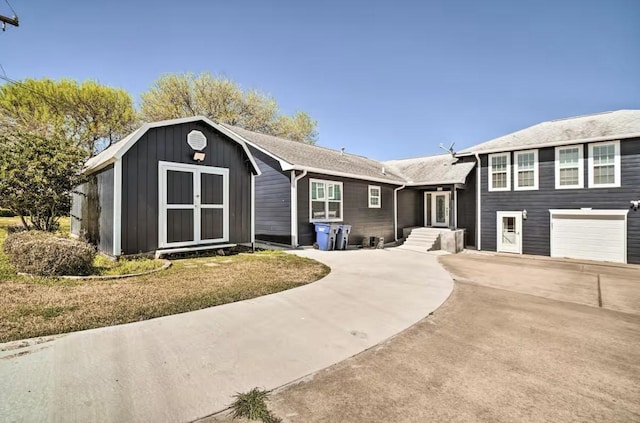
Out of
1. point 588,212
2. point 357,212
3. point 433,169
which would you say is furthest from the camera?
point 433,169

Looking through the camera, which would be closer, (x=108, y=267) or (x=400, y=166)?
(x=108, y=267)

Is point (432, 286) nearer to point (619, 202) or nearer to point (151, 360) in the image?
point (151, 360)

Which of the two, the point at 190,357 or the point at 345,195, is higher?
the point at 345,195

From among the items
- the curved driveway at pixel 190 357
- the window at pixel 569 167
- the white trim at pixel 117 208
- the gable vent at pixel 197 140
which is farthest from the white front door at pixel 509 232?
the white trim at pixel 117 208

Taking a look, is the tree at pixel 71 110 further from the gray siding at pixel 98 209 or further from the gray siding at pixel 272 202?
the gray siding at pixel 272 202

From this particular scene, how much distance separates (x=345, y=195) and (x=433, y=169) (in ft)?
20.8

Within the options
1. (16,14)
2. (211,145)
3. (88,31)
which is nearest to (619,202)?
(211,145)

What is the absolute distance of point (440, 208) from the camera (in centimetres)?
1611

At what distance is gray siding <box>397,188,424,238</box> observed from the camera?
52.8ft

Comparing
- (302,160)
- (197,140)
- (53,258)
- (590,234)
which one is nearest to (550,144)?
(590,234)

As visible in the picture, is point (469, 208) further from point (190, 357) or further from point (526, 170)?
point (190, 357)

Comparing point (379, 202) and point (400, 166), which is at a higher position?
point (400, 166)

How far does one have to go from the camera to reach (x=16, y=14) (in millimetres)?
10992

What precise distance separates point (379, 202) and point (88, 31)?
1442 cm
